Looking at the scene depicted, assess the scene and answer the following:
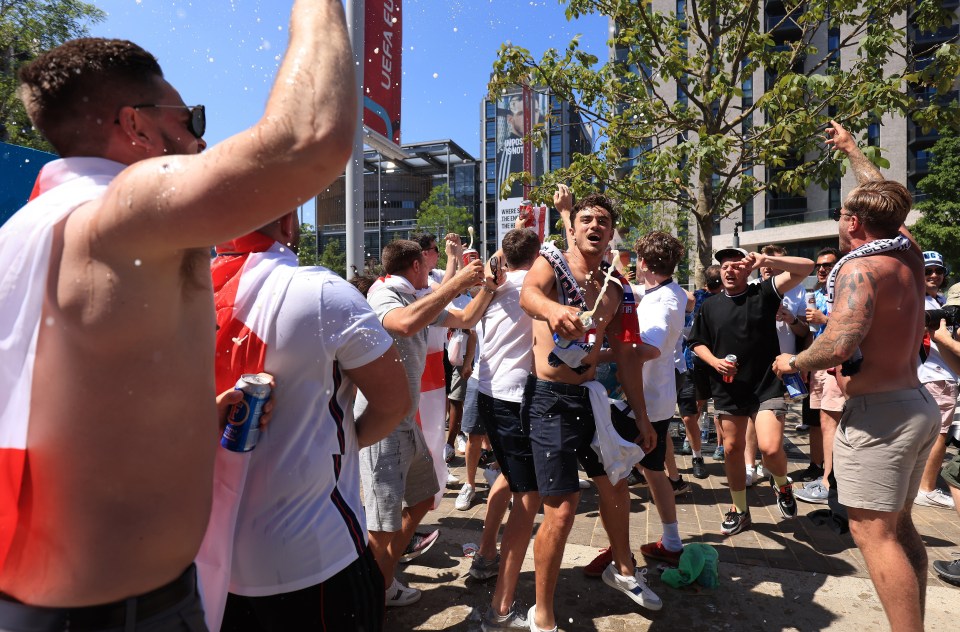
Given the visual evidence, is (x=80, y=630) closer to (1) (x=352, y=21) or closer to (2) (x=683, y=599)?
(2) (x=683, y=599)

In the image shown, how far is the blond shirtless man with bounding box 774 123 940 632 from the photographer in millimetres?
2766

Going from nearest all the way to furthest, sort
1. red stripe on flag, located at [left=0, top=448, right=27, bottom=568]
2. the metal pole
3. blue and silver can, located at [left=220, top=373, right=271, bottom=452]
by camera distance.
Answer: red stripe on flag, located at [left=0, top=448, right=27, bottom=568], blue and silver can, located at [left=220, top=373, right=271, bottom=452], the metal pole

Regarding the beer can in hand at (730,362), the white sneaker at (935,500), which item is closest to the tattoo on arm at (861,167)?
the beer can in hand at (730,362)

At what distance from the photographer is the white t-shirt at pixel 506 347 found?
11.8 ft

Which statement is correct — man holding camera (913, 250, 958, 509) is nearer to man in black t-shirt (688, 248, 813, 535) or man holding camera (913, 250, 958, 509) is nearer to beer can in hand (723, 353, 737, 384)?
man in black t-shirt (688, 248, 813, 535)

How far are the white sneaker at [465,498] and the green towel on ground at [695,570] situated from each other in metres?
1.95

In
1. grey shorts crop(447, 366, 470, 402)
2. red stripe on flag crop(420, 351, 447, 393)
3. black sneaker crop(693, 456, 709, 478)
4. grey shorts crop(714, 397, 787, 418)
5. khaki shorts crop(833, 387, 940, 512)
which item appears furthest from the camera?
grey shorts crop(447, 366, 470, 402)

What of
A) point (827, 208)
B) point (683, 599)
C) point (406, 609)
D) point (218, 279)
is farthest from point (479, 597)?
point (827, 208)

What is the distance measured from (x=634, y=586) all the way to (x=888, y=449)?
1.49 metres

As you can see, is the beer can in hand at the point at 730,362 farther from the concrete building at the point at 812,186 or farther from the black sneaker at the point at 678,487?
the concrete building at the point at 812,186

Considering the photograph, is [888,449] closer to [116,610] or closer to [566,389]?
[566,389]

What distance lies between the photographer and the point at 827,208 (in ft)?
145

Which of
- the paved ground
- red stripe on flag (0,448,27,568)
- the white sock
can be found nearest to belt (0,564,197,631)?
red stripe on flag (0,448,27,568)

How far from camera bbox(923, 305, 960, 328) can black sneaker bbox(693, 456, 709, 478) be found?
269 cm
